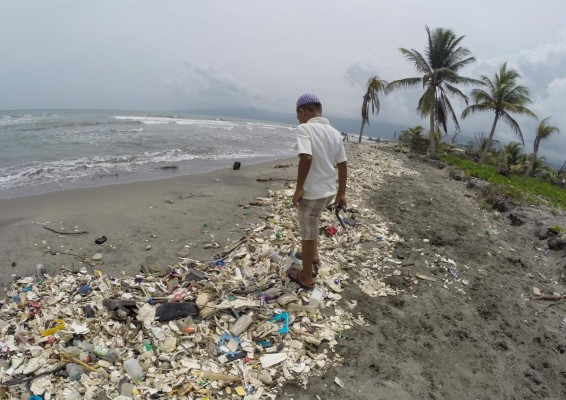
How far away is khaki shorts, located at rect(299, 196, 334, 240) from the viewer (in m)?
4.24

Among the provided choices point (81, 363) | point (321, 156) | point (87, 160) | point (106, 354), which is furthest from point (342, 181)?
point (87, 160)

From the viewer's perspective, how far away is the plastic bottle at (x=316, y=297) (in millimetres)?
4406

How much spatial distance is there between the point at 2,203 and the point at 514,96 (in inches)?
1236

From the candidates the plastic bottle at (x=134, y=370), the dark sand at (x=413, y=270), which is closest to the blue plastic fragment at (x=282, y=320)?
the dark sand at (x=413, y=270)

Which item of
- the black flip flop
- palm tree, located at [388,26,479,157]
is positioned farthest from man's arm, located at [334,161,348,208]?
palm tree, located at [388,26,479,157]

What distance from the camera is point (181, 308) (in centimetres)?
407

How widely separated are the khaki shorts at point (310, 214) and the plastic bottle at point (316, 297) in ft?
2.60

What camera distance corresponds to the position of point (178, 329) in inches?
152

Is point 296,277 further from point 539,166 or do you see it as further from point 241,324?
point 539,166

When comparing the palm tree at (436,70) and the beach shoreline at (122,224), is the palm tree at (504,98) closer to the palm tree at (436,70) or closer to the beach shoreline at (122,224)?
the palm tree at (436,70)

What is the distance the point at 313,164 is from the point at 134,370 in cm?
295

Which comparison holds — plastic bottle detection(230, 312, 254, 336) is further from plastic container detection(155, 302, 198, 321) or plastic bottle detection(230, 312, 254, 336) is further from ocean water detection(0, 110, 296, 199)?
ocean water detection(0, 110, 296, 199)

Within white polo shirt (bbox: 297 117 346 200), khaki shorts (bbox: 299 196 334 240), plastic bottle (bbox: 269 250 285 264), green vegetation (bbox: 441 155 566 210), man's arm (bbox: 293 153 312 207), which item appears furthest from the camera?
green vegetation (bbox: 441 155 566 210)

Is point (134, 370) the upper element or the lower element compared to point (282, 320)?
lower
